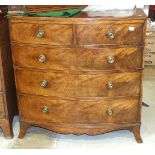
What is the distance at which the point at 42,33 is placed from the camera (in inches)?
69.2

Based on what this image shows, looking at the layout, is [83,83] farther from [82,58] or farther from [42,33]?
[42,33]

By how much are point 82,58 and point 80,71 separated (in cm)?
9

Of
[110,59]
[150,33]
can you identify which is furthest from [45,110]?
[150,33]

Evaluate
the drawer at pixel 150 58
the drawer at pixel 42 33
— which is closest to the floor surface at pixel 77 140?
the drawer at pixel 42 33

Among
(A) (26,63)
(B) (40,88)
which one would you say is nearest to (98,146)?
(B) (40,88)

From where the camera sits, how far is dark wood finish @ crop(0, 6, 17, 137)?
193 cm

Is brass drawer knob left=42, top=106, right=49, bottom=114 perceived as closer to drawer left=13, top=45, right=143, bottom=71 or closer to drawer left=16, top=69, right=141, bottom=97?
drawer left=16, top=69, right=141, bottom=97

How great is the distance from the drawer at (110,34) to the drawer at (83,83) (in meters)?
0.21

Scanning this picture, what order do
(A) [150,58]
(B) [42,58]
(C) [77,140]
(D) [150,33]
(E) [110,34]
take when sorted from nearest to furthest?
(E) [110,34], (B) [42,58], (C) [77,140], (D) [150,33], (A) [150,58]

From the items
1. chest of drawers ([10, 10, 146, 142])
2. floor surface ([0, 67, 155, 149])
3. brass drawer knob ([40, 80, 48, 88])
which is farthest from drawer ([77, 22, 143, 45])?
floor surface ([0, 67, 155, 149])

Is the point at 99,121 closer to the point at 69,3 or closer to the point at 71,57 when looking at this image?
the point at 71,57

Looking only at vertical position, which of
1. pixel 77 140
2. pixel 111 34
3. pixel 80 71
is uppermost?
pixel 111 34

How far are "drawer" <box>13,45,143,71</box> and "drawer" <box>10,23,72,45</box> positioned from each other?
5 centimetres

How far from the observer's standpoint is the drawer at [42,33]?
1.74 m
